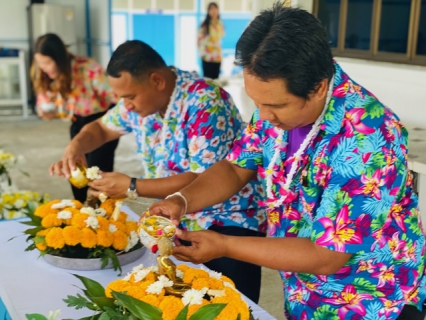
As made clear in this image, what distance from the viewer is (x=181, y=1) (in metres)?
12.0

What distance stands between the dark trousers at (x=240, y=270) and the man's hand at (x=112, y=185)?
330 millimetres

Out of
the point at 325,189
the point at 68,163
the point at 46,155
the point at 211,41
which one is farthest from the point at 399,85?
the point at 211,41

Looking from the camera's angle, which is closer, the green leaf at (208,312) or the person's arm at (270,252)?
the green leaf at (208,312)

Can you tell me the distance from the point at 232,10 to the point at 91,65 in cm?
896

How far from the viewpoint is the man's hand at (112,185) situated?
1966 mm

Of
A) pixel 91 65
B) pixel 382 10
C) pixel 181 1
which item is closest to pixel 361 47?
pixel 382 10

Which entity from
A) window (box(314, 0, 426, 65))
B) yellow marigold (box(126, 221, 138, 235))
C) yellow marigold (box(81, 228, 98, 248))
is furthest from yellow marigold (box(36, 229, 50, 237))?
window (box(314, 0, 426, 65))

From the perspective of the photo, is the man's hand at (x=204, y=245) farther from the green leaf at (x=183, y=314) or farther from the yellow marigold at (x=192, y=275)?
the green leaf at (x=183, y=314)

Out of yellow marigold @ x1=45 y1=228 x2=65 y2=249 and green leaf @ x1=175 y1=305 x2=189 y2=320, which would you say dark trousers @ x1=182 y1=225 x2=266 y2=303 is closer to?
yellow marigold @ x1=45 y1=228 x2=65 y2=249

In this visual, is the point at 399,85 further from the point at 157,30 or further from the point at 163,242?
the point at 157,30

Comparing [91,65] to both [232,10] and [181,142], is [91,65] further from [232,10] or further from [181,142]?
[232,10]

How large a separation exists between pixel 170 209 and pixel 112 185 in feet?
1.42

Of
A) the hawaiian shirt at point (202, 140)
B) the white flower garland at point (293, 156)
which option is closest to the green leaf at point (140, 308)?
the white flower garland at point (293, 156)

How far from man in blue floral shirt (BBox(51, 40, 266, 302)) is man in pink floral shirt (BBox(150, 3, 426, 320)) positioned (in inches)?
17.7
